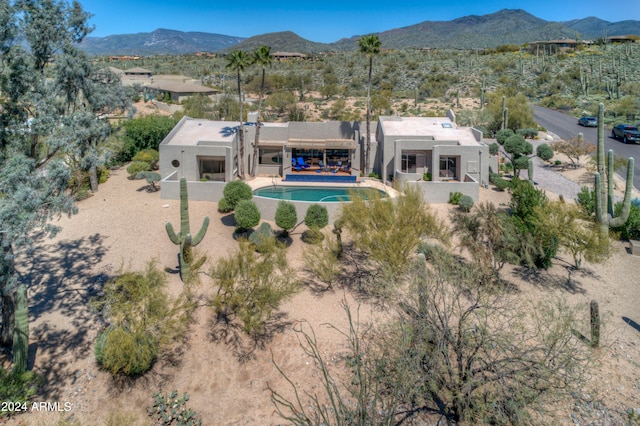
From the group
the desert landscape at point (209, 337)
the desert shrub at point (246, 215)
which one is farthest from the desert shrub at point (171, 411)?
the desert shrub at point (246, 215)

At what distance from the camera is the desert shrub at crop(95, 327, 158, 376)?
40.1 feet

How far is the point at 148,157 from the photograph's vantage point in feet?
106

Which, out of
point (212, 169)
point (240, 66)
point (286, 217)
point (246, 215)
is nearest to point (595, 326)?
point (286, 217)

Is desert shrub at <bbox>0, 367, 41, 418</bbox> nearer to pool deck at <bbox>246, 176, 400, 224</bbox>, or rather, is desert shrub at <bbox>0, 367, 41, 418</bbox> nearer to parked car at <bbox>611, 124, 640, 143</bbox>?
pool deck at <bbox>246, 176, 400, 224</bbox>

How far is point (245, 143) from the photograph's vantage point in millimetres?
32031

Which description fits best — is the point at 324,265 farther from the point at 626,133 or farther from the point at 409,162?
the point at 626,133

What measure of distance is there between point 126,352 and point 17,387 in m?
2.70

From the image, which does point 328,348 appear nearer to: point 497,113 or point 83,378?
point 83,378

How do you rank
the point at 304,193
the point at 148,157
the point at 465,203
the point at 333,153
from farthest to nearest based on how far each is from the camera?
the point at 333,153
the point at 148,157
the point at 304,193
the point at 465,203

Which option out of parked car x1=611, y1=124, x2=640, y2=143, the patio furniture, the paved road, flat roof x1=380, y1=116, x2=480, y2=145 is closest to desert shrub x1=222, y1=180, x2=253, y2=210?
the patio furniture

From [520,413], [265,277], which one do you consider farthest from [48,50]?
[520,413]

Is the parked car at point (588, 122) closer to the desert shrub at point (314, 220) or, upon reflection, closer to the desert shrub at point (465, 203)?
the desert shrub at point (465, 203)

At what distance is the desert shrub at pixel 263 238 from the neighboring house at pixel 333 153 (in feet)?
19.0

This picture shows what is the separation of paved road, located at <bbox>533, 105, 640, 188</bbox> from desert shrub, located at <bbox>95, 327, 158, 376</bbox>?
30074 millimetres
